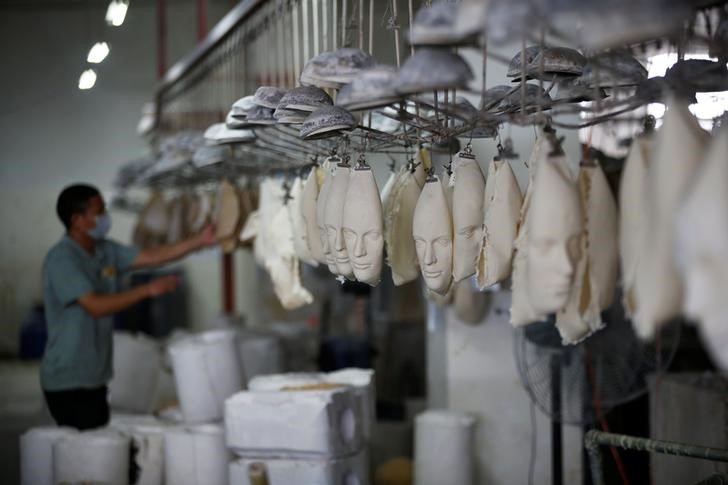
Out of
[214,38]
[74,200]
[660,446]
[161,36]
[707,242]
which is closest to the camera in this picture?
[707,242]

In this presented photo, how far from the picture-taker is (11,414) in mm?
4902

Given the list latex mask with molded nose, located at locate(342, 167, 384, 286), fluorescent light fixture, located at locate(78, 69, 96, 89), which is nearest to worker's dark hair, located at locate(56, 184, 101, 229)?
fluorescent light fixture, located at locate(78, 69, 96, 89)

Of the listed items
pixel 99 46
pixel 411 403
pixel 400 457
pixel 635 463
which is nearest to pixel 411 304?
pixel 411 403

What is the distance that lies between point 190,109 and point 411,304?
2785 millimetres

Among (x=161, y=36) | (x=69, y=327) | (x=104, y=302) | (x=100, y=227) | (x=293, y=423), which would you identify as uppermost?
(x=161, y=36)

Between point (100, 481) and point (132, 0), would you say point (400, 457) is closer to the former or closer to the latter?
point (100, 481)

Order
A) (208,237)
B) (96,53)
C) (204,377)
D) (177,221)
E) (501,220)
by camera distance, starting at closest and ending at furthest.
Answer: (501,220)
(204,377)
(208,237)
(96,53)
(177,221)

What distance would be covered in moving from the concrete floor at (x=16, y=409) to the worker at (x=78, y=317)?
30 cm

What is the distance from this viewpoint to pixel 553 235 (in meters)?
1.90

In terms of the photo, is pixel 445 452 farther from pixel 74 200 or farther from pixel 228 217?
pixel 74 200

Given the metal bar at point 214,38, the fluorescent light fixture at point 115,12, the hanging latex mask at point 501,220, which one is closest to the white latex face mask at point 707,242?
the hanging latex mask at point 501,220

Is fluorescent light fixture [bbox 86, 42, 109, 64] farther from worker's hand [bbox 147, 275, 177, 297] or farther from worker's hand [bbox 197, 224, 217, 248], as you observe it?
worker's hand [bbox 147, 275, 177, 297]

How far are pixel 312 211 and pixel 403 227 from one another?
0.51 m

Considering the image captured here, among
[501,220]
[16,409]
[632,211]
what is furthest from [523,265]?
[16,409]
